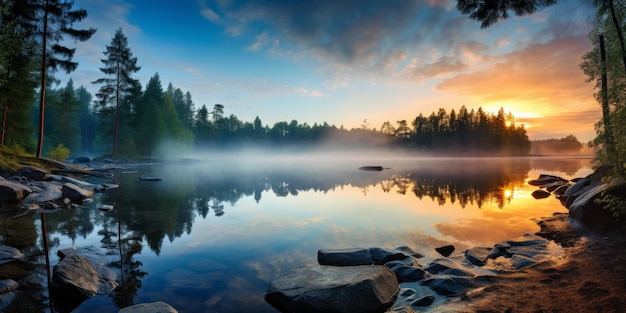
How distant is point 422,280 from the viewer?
7277 millimetres

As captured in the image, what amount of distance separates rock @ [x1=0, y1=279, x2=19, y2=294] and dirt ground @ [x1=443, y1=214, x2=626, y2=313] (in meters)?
8.52

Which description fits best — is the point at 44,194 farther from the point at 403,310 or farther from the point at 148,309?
the point at 403,310

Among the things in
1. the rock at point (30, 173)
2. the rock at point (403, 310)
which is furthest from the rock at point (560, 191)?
the rock at point (30, 173)

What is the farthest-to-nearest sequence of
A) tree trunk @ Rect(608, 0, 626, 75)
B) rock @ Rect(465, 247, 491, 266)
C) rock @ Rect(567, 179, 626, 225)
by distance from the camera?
1. rock @ Rect(567, 179, 626, 225)
2. tree trunk @ Rect(608, 0, 626, 75)
3. rock @ Rect(465, 247, 491, 266)

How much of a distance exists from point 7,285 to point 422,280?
877 cm

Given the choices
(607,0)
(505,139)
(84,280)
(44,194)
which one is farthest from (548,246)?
(505,139)

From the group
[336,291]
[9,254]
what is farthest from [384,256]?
[9,254]

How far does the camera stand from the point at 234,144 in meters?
149

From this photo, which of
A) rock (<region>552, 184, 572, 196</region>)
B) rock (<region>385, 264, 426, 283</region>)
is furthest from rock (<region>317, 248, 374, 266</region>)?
rock (<region>552, 184, 572, 196</region>)

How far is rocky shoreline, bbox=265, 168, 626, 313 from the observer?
579 cm

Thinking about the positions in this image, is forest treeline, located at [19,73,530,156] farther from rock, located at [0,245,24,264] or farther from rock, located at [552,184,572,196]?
Answer: rock, located at [552,184,572,196]

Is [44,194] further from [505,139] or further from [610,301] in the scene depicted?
[505,139]

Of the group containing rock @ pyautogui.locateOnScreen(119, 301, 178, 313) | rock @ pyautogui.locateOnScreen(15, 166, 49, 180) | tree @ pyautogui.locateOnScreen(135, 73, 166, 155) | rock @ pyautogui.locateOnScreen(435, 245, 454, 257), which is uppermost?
tree @ pyautogui.locateOnScreen(135, 73, 166, 155)

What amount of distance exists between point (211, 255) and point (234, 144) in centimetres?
14414
